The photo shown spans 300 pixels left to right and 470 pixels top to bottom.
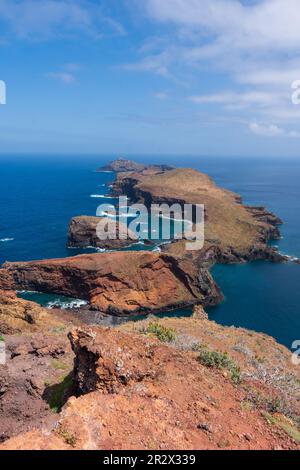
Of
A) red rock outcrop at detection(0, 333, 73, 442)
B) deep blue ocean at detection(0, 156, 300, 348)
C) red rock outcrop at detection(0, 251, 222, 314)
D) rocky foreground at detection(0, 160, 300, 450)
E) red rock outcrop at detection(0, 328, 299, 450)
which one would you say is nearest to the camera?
red rock outcrop at detection(0, 328, 299, 450)

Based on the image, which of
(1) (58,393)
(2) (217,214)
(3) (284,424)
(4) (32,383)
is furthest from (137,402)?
(2) (217,214)

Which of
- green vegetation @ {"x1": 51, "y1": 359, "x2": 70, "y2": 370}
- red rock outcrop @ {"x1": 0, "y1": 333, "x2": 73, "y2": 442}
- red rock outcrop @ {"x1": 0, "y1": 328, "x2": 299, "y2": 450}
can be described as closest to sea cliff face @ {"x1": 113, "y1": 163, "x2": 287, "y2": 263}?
red rock outcrop @ {"x1": 0, "y1": 333, "x2": 73, "y2": 442}

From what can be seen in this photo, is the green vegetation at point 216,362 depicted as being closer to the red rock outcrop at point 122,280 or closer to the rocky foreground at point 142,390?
the rocky foreground at point 142,390

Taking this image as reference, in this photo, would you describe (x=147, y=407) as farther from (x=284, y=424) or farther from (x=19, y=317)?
(x=19, y=317)

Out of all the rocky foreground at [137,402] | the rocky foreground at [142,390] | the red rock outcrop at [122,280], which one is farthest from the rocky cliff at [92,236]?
the rocky foreground at [137,402]

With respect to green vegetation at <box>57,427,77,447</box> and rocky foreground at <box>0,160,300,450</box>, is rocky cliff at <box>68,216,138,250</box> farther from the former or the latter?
green vegetation at <box>57,427,77,447</box>

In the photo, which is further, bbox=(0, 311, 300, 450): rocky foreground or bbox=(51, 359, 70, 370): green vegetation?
bbox=(51, 359, 70, 370): green vegetation

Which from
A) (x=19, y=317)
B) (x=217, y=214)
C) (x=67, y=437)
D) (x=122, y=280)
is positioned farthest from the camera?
(x=217, y=214)
